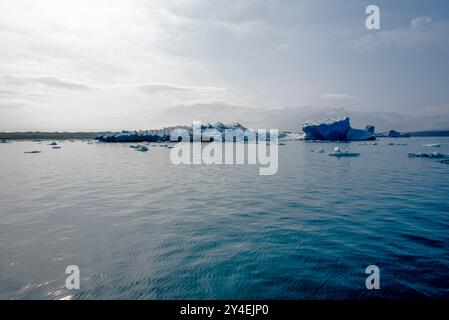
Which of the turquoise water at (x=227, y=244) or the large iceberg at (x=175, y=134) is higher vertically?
the large iceberg at (x=175, y=134)

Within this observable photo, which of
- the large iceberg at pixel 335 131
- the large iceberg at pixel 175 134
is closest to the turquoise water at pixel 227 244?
the large iceberg at pixel 335 131

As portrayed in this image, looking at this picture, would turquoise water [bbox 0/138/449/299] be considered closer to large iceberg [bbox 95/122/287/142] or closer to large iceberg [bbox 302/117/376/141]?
large iceberg [bbox 302/117/376/141]

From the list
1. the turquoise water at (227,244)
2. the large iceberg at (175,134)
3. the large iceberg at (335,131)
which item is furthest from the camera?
the large iceberg at (175,134)

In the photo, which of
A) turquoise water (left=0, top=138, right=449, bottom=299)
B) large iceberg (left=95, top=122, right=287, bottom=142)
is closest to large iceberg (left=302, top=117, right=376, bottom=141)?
large iceberg (left=95, top=122, right=287, bottom=142)

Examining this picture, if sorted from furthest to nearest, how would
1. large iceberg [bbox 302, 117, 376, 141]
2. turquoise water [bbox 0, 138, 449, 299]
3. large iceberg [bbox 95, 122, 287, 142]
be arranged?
1. large iceberg [bbox 95, 122, 287, 142]
2. large iceberg [bbox 302, 117, 376, 141]
3. turquoise water [bbox 0, 138, 449, 299]

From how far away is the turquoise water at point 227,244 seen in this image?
4.62 meters

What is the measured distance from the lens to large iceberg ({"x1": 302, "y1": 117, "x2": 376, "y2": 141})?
64375mm

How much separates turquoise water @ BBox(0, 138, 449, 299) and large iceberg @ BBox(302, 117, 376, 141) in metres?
55.6

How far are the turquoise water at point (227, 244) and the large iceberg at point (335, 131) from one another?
55.6m

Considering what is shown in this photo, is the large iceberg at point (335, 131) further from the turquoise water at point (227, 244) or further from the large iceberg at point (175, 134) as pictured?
the turquoise water at point (227, 244)

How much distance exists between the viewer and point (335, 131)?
66.2 m

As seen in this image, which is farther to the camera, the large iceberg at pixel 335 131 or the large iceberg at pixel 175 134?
the large iceberg at pixel 175 134

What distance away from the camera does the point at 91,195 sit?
1226 centimetres
